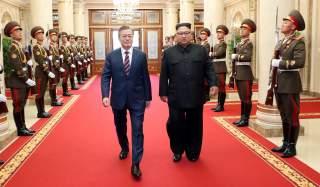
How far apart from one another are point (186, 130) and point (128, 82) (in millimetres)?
1060

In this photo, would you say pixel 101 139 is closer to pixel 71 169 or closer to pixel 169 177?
pixel 71 169

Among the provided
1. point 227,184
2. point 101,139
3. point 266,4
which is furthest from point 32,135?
point 266,4

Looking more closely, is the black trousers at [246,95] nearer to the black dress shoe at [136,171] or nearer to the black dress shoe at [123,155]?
the black dress shoe at [123,155]

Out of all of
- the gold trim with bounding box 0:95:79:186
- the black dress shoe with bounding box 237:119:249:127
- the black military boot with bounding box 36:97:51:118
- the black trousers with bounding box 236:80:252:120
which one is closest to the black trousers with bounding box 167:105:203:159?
the gold trim with bounding box 0:95:79:186

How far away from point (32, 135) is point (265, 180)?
4.00m

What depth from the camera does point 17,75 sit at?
6.60 metres

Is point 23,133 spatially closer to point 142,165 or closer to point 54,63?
point 142,165

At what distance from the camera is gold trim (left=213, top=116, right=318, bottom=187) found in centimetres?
443

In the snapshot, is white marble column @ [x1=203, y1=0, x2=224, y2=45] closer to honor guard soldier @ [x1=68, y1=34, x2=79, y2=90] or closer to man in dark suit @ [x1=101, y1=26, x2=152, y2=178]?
honor guard soldier @ [x1=68, y1=34, x2=79, y2=90]

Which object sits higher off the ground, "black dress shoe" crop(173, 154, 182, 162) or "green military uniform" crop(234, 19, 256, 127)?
"green military uniform" crop(234, 19, 256, 127)

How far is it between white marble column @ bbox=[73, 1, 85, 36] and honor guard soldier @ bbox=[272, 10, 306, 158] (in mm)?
16505

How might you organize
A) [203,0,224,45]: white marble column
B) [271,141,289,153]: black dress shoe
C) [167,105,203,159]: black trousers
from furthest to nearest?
[203,0,224,45]: white marble column < [271,141,289,153]: black dress shoe < [167,105,203,159]: black trousers

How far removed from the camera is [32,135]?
6.84 metres

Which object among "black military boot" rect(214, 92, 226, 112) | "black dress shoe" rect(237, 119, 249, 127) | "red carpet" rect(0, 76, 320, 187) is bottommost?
"red carpet" rect(0, 76, 320, 187)
